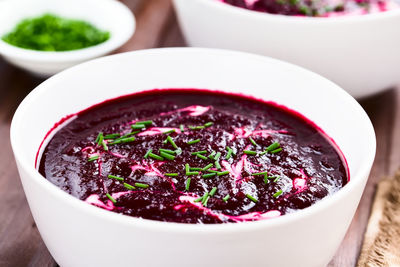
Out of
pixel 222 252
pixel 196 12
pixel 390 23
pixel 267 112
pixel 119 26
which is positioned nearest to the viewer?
pixel 222 252

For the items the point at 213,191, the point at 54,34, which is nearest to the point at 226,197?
the point at 213,191

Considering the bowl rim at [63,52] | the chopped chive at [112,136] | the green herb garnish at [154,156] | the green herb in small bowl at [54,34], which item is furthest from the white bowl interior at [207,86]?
the green herb in small bowl at [54,34]

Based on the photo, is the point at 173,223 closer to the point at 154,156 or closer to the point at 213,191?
the point at 213,191

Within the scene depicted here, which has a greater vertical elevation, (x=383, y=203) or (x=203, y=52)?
(x=203, y=52)

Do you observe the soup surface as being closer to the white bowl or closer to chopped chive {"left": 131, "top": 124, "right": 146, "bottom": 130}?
the white bowl

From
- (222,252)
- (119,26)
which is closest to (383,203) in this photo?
(222,252)

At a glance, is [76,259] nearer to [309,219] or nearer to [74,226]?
[74,226]
